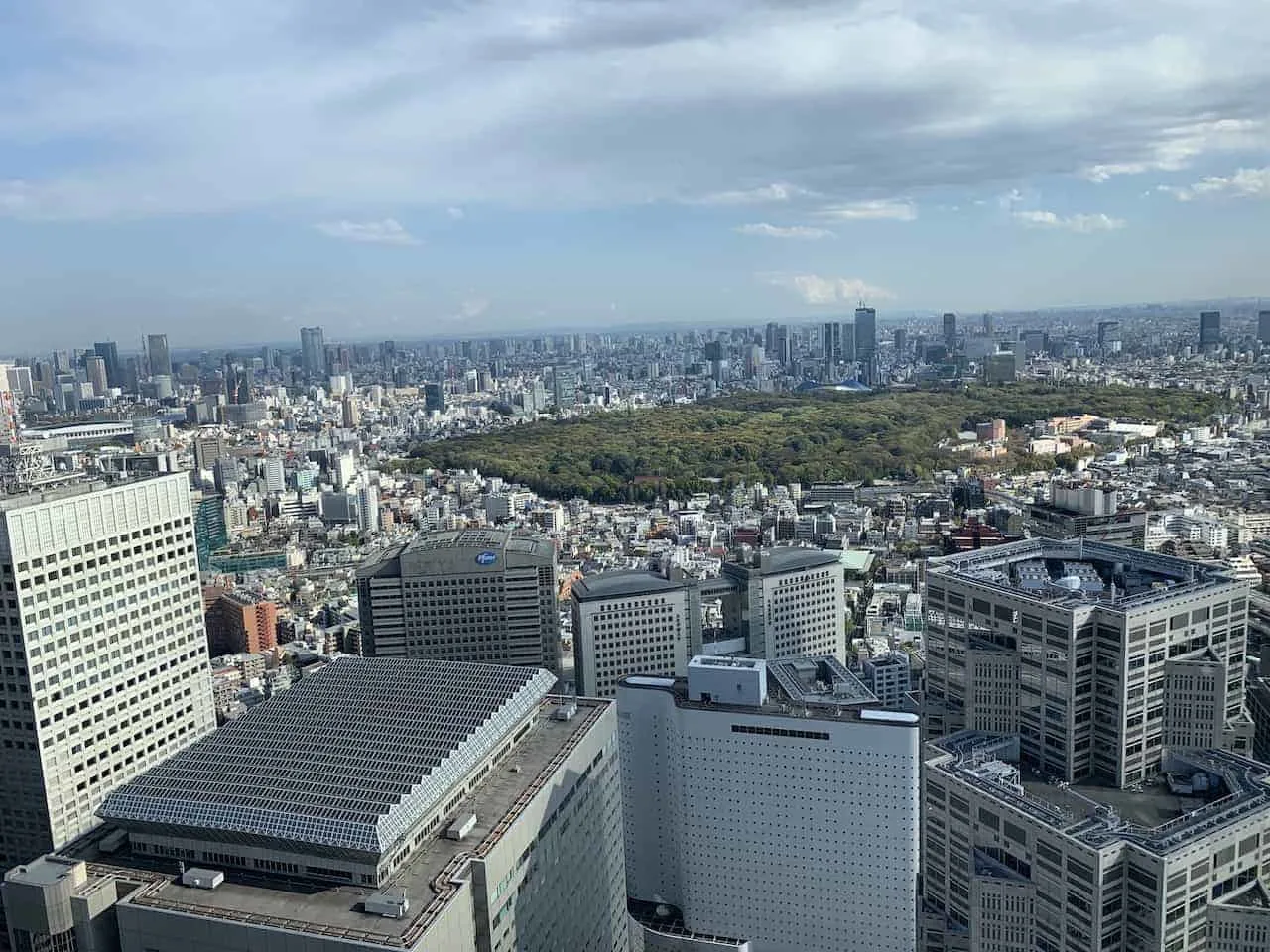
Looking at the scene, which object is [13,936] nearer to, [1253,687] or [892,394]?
[1253,687]

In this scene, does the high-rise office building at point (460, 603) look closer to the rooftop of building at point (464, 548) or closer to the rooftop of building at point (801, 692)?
the rooftop of building at point (464, 548)

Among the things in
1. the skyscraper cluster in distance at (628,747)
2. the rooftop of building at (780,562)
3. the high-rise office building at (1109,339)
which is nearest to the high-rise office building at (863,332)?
the high-rise office building at (1109,339)

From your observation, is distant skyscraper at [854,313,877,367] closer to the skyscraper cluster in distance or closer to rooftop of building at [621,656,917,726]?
the skyscraper cluster in distance

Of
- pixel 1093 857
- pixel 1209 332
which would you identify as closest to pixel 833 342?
pixel 1209 332

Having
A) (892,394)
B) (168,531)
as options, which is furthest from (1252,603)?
(892,394)

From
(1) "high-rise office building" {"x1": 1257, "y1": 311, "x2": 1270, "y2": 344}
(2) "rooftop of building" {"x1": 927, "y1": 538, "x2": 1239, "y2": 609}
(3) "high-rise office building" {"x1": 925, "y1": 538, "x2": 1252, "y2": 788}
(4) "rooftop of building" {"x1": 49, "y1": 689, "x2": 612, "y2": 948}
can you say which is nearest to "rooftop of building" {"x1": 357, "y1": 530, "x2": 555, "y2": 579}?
(2) "rooftop of building" {"x1": 927, "y1": 538, "x2": 1239, "y2": 609}

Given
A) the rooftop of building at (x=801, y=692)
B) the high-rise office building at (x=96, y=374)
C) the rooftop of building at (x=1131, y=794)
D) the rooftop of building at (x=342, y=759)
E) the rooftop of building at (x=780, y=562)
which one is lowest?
the rooftop of building at (x=1131, y=794)

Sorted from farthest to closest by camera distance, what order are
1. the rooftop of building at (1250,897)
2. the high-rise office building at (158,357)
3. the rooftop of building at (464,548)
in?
the high-rise office building at (158,357)
the rooftop of building at (464,548)
the rooftop of building at (1250,897)
